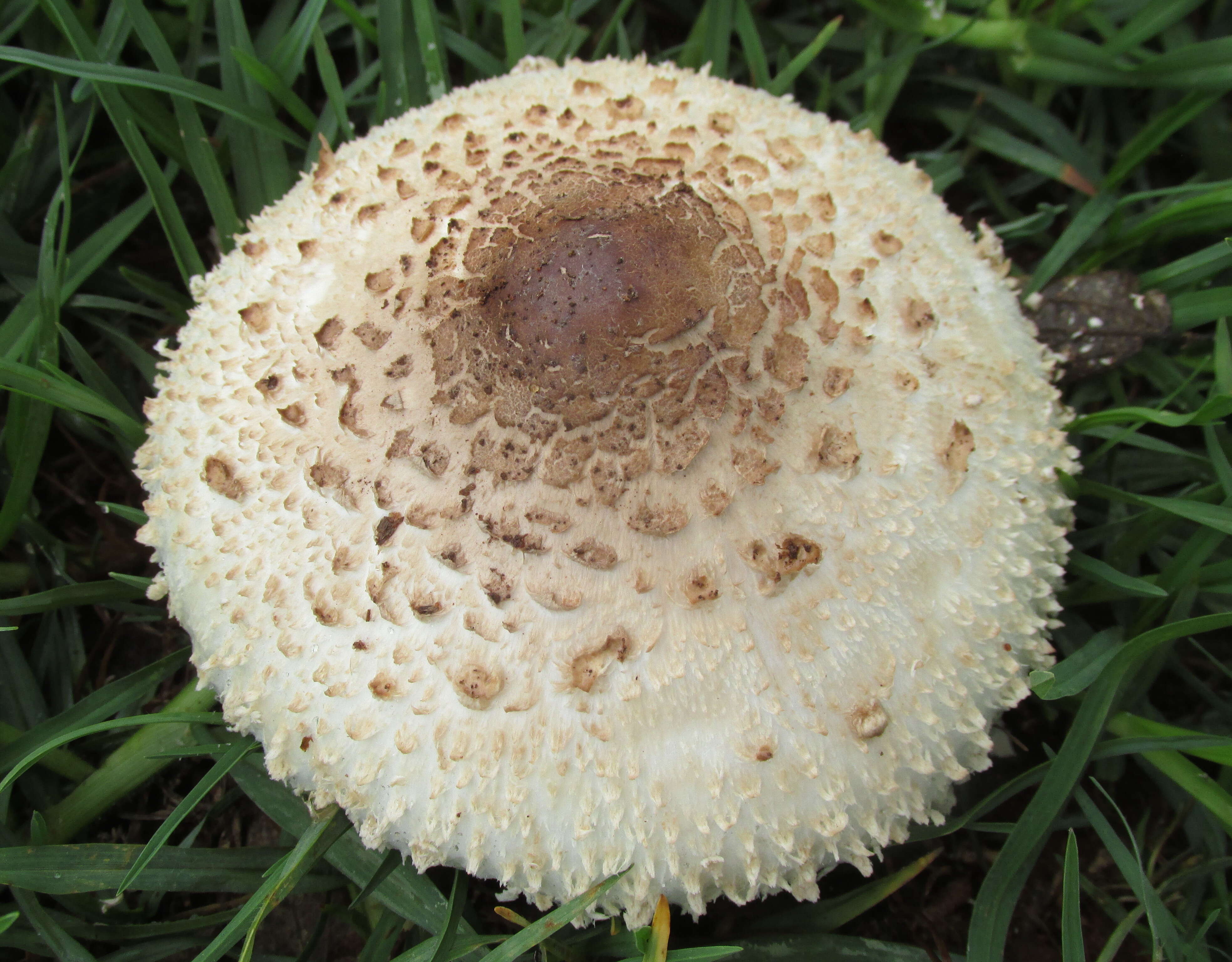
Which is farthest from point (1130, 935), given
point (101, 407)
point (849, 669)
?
point (101, 407)

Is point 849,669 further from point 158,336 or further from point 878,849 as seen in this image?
point 158,336

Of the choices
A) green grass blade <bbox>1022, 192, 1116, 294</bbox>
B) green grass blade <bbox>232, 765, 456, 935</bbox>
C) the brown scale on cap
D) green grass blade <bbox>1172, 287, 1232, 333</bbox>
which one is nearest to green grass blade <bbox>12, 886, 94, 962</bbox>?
green grass blade <bbox>232, 765, 456, 935</bbox>

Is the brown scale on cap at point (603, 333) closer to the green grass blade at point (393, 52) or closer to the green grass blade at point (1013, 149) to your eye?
the green grass blade at point (393, 52)

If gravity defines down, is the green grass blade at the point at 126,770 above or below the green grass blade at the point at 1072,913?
below

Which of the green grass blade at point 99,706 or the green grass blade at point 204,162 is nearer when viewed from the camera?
the green grass blade at point 99,706

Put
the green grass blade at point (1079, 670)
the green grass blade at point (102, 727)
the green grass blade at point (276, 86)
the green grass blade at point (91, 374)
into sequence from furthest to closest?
the green grass blade at point (276, 86) → the green grass blade at point (91, 374) → the green grass blade at point (102, 727) → the green grass blade at point (1079, 670)

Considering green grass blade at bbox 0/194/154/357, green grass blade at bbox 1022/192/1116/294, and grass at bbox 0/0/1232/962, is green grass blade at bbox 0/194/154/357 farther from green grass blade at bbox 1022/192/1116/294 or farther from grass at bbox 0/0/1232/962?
green grass blade at bbox 1022/192/1116/294

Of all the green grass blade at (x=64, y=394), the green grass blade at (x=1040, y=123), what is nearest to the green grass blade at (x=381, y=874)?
the green grass blade at (x=64, y=394)
